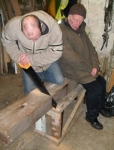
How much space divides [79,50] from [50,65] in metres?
0.40

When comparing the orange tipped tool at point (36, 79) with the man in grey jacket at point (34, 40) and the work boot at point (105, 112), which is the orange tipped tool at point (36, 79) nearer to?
the man in grey jacket at point (34, 40)

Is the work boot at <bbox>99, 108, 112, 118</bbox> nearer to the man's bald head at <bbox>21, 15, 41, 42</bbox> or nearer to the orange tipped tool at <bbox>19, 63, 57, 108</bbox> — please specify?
the orange tipped tool at <bbox>19, 63, 57, 108</bbox>

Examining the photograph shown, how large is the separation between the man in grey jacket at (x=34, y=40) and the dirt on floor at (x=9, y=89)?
1.00m

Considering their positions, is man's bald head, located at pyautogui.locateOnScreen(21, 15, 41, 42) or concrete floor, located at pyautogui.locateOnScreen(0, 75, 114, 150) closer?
man's bald head, located at pyautogui.locateOnScreen(21, 15, 41, 42)

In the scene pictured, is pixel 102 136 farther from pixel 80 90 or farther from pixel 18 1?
pixel 18 1

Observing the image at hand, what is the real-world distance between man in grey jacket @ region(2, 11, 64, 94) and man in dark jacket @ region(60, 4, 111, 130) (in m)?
0.20

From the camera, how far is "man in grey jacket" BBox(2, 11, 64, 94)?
1.44 m

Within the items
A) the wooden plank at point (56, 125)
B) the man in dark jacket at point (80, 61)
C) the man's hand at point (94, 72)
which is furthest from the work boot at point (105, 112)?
the wooden plank at point (56, 125)

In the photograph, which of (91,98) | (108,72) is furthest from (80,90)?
(108,72)

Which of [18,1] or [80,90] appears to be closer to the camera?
[80,90]

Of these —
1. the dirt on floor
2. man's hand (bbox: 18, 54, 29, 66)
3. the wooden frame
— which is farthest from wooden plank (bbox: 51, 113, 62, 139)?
the dirt on floor

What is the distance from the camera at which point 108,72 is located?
2.86m

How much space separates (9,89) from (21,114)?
1687 mm

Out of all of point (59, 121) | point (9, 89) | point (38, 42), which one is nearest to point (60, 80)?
point (59, 121)
